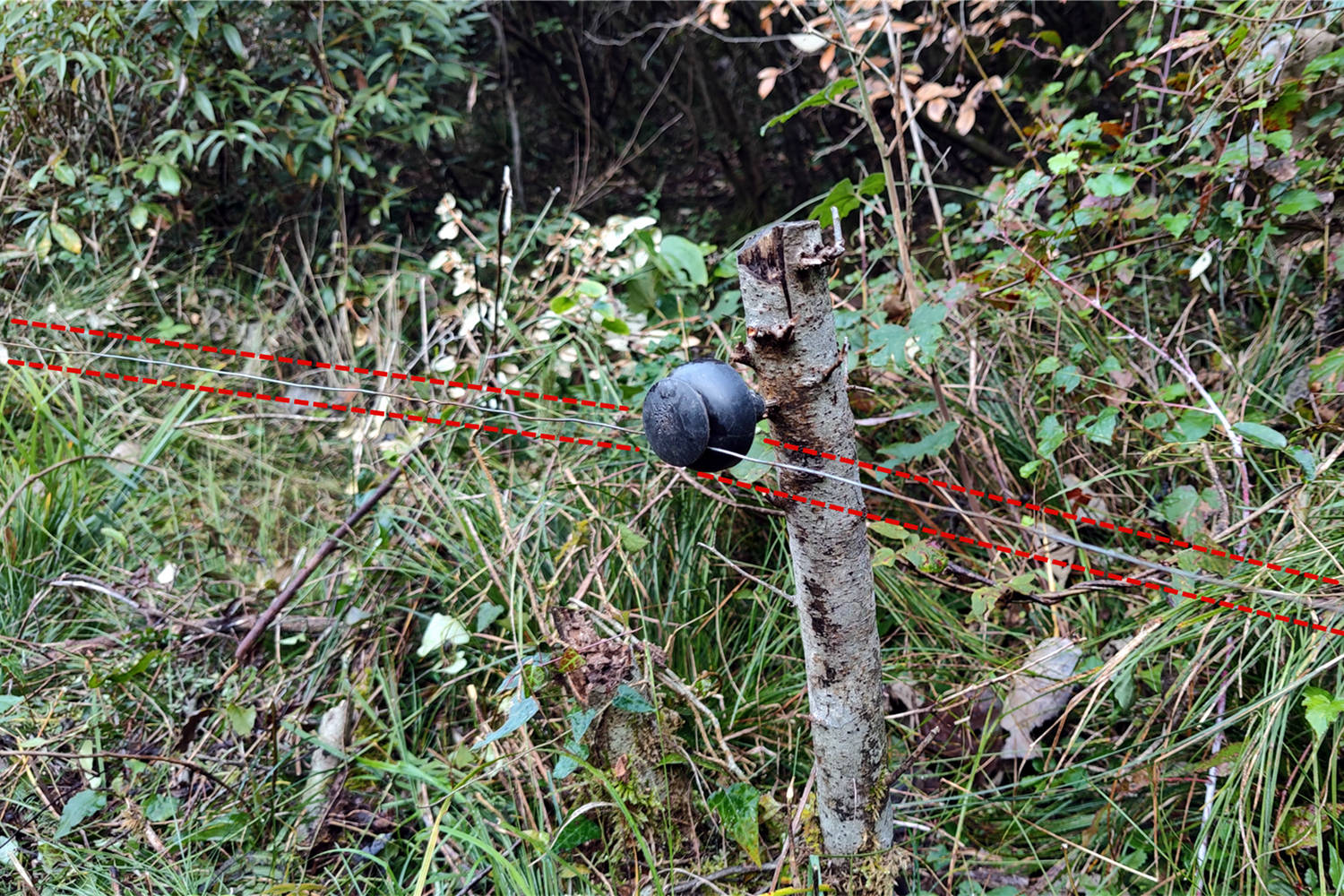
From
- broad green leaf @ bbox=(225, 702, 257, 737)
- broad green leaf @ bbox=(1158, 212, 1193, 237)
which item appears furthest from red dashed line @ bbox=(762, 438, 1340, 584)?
broad green leaf @ bbox=(225, 702, 257, 737)

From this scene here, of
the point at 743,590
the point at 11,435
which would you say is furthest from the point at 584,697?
the point at 11,435

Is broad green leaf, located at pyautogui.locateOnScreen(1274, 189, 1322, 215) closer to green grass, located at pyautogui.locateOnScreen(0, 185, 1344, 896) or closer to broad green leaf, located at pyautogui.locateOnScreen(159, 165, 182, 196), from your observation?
green grass, located at pyautogui.locateOnScreen(0, 185, 1344, 896)

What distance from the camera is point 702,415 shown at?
0.97 metres

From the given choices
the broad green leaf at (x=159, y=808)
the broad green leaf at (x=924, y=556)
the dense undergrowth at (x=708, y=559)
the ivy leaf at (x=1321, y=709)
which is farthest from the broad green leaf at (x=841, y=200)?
the broad green leaf at (x=159, y=808)

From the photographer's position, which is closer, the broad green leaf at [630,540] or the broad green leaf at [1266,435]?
the broad green leaf at [1266,435]

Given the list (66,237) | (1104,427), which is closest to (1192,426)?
(1104,427)

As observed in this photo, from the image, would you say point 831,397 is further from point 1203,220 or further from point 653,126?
point 653,126

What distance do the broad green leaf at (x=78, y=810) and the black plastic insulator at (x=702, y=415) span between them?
4.39 feet

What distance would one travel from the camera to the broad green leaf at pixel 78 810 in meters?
1.58

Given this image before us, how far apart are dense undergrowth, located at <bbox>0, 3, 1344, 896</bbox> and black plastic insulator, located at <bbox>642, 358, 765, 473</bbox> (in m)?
0.38

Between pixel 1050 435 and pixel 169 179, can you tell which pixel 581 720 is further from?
pixel 169 179

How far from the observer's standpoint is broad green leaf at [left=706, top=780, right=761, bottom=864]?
1.36 m

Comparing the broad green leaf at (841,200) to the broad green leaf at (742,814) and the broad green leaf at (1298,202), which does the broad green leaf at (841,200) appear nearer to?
the broad green leaf at (1298,202)

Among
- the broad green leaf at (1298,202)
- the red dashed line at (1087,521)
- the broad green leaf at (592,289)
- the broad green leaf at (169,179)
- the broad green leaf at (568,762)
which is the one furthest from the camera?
the broad green leaf at (169,179)
